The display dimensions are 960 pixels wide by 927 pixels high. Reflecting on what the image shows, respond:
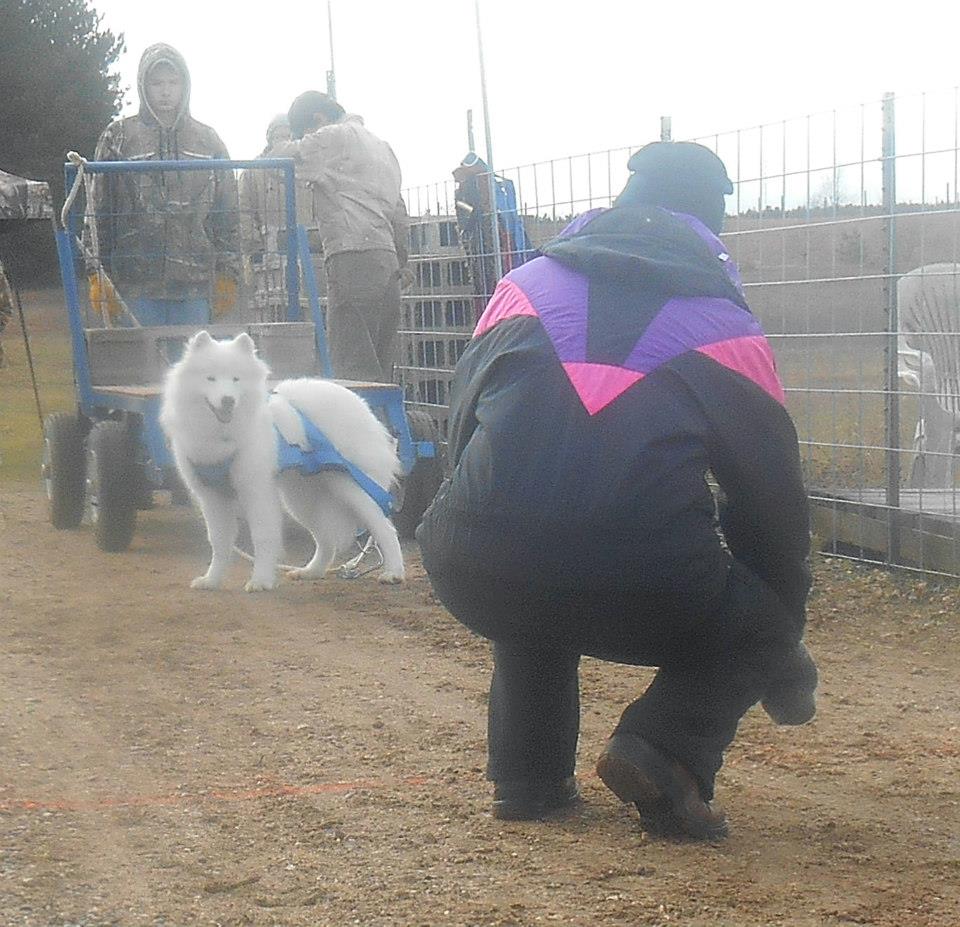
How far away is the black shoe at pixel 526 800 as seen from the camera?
11.4ft

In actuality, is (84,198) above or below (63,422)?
above

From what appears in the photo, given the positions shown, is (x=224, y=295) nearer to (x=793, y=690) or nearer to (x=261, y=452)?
(x=261, y=452)

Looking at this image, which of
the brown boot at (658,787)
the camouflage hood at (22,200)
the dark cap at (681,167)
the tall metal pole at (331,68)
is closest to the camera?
the brown boot at (658,787)

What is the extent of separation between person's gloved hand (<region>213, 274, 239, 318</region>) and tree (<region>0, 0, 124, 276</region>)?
2542 centimetres

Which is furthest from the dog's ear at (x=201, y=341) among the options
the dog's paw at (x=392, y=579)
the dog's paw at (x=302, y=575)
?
the dog's paw at (x=392, y=579)

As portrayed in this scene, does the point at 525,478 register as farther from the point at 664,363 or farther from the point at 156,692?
the point at 156,692

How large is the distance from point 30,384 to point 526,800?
19927 mm

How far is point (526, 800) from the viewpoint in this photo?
3.49 metres


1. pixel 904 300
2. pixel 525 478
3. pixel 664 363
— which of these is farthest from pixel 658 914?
pixel 904 300

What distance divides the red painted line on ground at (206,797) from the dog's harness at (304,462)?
2810 mm

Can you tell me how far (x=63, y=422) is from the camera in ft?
27.5

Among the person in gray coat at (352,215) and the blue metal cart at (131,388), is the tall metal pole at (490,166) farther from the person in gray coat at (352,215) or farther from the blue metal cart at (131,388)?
the blue metal cart at (131,388)

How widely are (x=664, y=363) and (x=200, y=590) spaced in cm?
391

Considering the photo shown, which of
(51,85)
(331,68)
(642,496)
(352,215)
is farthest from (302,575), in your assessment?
(51,85)
